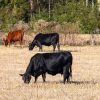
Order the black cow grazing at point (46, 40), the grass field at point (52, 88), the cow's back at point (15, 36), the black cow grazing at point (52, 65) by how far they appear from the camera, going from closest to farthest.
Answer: the grass field at point (52, 88) → the black cow grazing at point (52, 65) → the black cow grazing at point (46, 40) → the cow's back at point (15, 36)

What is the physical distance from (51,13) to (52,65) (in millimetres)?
46103

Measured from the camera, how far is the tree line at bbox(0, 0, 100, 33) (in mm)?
50503

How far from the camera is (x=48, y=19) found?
5766cm

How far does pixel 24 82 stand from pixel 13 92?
194cm

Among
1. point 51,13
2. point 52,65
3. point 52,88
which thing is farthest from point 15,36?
point 52,88

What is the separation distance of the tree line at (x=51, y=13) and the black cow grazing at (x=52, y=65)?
33312mm

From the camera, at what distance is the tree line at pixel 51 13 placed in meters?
50.5

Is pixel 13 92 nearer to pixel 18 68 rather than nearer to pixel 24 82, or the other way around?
pixel 24 82

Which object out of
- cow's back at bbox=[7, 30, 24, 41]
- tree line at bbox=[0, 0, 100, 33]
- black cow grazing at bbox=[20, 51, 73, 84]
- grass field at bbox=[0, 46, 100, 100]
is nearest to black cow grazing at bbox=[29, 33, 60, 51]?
cow's back at bbox=[7, 30, 24, 41]

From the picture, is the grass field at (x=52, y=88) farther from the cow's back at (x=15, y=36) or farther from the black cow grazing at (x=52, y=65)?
the cow's back at (x=15, y=36)

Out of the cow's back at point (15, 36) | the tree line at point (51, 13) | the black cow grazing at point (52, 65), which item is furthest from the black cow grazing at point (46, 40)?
the black cow grazing at point (52, 65)

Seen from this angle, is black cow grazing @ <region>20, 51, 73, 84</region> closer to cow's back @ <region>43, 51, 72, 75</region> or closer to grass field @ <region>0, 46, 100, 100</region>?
cow's back @ <region>43, 51, 72, 75</region>

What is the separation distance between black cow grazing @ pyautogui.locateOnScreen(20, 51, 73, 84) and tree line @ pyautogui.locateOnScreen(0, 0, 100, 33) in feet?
109

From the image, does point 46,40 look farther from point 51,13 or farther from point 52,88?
point 51,13
